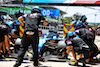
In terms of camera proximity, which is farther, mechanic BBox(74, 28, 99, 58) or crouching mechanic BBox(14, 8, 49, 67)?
mechanic BBox(74, 28, 99, 58)

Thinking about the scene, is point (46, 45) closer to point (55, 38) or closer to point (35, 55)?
point (55, 38)

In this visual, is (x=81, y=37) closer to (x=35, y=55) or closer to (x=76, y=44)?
(x=76, y=44)

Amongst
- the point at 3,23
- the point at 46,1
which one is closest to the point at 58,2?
the point at 46,1

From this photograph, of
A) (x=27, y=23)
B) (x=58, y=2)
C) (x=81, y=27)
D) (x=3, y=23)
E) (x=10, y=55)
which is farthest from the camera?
(x=58, y=2)

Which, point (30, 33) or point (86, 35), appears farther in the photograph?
point (86, 35)

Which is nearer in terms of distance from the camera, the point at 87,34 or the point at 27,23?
the point at 27,23

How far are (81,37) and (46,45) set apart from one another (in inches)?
61.8

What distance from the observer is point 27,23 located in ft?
13.9

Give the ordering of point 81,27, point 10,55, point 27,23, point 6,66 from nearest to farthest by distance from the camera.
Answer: point 27,23 → point 6,66 → point 81,27 → point 10,55

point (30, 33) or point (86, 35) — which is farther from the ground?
point (30, 33)

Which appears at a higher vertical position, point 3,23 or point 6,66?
point 3,23

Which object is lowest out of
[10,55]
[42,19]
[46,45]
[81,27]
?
[10,55]

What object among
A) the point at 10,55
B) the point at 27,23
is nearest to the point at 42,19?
the point at 27,23

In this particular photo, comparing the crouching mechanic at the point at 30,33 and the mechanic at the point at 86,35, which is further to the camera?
the mechanic at the point at 86,35
